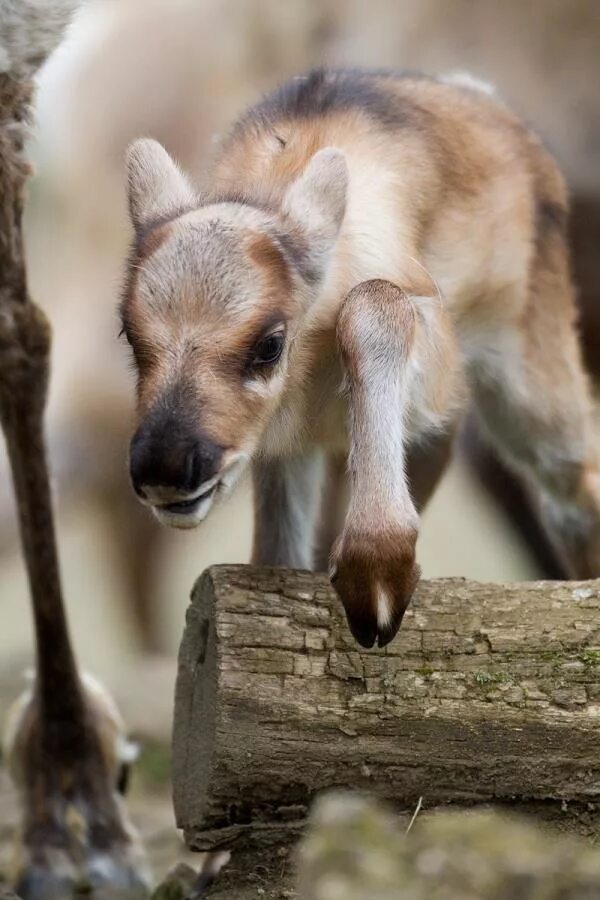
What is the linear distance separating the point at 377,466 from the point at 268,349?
0.30m

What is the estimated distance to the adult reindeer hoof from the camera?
9.30 ft

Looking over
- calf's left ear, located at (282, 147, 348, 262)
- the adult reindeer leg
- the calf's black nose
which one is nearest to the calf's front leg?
calf's left ear, located at (282, 147, 348, 262)

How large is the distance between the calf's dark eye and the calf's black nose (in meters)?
0.31

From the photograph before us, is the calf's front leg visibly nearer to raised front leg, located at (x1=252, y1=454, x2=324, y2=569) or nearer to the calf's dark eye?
the calf's dark eye

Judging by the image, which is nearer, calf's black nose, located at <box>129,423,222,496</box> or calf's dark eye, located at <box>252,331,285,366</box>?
calf's black nose, located at <box>129,423,222,496</box>

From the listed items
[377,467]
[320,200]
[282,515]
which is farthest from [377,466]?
[282,515]

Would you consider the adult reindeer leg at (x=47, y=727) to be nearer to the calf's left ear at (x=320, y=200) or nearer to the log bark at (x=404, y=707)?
the calf's left ear at (x=320, y=200)

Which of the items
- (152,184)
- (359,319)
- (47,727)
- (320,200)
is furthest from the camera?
(47,727)

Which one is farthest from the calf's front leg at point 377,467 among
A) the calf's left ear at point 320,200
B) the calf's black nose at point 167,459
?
the calf's black nose at point 167,459

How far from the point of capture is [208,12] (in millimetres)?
6973

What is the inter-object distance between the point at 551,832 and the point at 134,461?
40.8 inches

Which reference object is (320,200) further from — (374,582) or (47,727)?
(47,727)

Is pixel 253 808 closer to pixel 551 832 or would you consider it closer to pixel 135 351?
pixel 551 832

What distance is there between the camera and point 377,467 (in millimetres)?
2994
